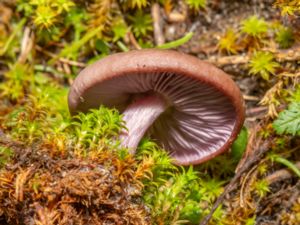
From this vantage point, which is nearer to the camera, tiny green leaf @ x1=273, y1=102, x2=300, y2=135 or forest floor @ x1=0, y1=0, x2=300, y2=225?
forest floor @ x1=0, y1=0, x2=300, y2=225

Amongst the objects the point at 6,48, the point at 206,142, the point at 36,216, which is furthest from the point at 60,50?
the point at 36,216

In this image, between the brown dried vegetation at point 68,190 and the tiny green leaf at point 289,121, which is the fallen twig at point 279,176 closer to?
the tiny green leaf at point 289,121

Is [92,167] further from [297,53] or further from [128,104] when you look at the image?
[297,53]

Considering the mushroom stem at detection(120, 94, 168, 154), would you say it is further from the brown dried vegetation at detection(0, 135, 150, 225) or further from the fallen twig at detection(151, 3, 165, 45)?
the fallen twig at detection(151, 3, 165, 45)

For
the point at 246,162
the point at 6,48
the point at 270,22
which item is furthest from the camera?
the point at 6,48

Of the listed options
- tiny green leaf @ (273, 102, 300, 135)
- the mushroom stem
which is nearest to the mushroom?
the mushroom stem

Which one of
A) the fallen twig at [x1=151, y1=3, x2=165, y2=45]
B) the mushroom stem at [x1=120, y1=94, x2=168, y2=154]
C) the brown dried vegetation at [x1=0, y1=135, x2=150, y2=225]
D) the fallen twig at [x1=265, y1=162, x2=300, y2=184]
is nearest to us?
the brown dried vegetation at [x1=0, y1=135, x2=150, y2=225]

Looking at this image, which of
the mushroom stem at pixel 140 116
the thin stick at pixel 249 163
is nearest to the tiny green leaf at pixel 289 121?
the thin stick at pixel 249 163
